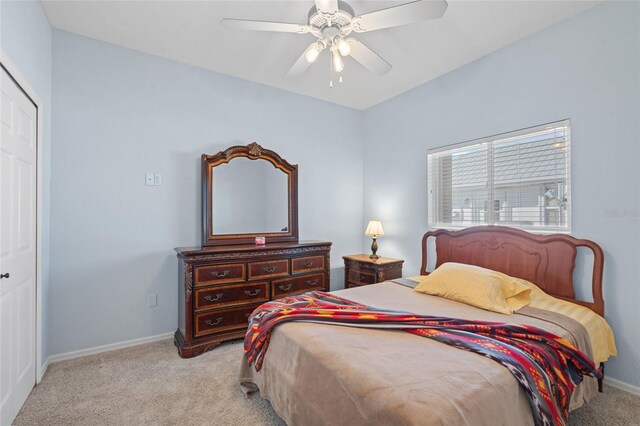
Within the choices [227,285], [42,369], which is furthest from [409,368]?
[42,369]

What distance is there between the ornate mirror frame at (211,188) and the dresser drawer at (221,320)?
73cm

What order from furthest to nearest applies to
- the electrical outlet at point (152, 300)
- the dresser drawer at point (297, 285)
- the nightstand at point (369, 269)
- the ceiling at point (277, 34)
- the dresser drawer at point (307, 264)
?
the nightstand at point (369, 269) → the dresser drawer at point (307, 264) → the dresser drawer at point (297, 285) → the electrical outlet at point (152, 300) → the ceiling at point (277, 34)

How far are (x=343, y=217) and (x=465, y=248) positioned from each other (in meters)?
1.72

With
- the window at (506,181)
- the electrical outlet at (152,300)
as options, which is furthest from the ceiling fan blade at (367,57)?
the electrical outlet at (152,300)

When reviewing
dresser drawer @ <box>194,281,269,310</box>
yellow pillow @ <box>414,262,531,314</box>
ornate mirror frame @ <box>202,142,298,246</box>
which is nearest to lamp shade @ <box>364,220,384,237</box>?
ornate mirror frame @ <box>202,142,298,246</box>

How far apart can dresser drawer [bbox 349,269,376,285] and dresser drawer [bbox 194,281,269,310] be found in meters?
1.29

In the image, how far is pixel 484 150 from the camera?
10.1ft

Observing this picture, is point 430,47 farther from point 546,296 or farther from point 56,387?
point 56,387

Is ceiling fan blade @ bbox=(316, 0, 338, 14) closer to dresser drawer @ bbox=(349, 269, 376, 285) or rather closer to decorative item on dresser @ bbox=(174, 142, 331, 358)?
decorative item on dresser @ bbox=(174, 142, 331, 358)

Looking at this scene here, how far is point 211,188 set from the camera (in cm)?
322

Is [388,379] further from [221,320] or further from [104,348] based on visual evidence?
[104,348]

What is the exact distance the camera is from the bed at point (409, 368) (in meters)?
1.14

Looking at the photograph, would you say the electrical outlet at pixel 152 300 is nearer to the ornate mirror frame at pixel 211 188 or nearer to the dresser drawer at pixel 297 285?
the ornate mirror frame at pixel 211 188

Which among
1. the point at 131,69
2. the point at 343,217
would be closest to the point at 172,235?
the point at 131,69
